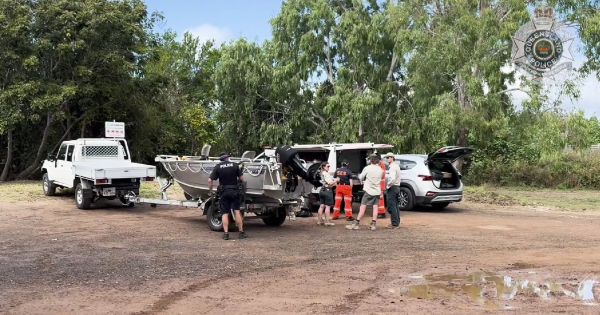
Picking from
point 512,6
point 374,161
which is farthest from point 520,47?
point 374,161

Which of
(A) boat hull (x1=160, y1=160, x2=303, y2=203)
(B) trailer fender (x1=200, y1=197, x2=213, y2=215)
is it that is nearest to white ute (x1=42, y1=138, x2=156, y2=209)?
(A) boat hull (x1=160, y1=160, x2=303, y2=203)

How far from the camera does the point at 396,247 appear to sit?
10266mm

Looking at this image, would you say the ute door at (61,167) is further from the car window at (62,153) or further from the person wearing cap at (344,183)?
the person wearing cap at (344,183)

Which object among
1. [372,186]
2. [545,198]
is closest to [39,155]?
[372,186]

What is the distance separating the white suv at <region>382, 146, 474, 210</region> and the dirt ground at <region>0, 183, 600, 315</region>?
1.53 m

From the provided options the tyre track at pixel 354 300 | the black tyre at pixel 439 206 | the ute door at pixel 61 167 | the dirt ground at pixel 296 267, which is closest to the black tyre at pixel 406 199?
the black tyre at pixel 439 206

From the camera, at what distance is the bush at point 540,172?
25.7m

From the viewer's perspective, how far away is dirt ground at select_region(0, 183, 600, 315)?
6449 millimetres

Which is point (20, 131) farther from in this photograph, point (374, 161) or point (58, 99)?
point (374, 161)

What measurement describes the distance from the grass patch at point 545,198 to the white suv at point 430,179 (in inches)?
146

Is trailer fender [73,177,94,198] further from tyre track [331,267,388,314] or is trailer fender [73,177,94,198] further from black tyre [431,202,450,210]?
tyre track [331,267,388,314]

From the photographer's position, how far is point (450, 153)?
1535cm

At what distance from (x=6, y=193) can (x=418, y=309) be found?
17.7m

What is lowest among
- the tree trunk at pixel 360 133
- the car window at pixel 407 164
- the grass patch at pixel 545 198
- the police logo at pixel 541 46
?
the grass patch at pixel 545 198
